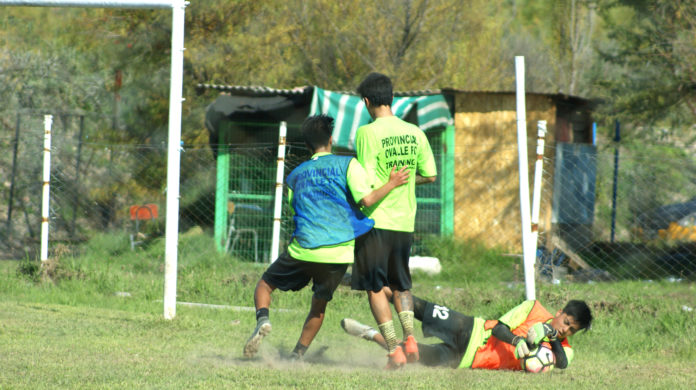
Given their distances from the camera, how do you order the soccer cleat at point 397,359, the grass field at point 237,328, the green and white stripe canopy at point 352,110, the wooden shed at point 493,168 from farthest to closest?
the wooden shed at point 493,168 < the green and white stripe canopy at point 352,110 < the soccer cleat at point 397,359 < the grass field at point 237,328

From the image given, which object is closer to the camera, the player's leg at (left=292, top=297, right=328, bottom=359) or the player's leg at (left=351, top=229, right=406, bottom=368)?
the player's leg at (left=351, top=229, right=406, bottom=368)

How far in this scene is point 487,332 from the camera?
5.77 metres

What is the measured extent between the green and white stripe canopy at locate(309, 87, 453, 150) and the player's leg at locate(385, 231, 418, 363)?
633 cm

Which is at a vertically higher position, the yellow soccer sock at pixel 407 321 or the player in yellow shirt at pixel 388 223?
the player in yellow shirt at pixel 388 223

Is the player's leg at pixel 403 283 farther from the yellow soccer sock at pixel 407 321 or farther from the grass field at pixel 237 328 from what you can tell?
the grass field at pixel 237 328

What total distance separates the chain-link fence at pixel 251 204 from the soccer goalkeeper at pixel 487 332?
5.14 meters

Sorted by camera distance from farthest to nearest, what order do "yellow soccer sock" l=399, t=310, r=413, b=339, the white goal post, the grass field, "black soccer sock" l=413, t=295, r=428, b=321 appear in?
1. the white goal post
2. "black soccer sock" l=413, t=295, r=428, b=321
3. "yellow soccer sock" l=399, t=310, r=413, b=339
4. the grass field

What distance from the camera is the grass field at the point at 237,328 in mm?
4945

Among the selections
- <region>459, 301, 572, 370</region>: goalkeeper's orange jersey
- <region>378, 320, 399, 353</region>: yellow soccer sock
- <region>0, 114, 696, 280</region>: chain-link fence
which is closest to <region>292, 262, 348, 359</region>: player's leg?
<region>378, 320, 399, 353</region>: yellow soccer sock

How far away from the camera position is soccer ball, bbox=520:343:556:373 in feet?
18.0

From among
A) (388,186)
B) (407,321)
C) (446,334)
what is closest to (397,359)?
(407,321)

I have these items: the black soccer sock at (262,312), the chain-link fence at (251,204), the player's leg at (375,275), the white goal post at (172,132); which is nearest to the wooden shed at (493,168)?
the chain-link fence at (251,204)

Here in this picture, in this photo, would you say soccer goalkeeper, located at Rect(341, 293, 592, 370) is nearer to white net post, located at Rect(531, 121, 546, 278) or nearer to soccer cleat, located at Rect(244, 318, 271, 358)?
soccer cleat, located at Rect(244, 318, 271, 358)

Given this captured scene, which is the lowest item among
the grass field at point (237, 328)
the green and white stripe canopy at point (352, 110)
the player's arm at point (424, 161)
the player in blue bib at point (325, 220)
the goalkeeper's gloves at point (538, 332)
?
the grass field at point (237, 328)
